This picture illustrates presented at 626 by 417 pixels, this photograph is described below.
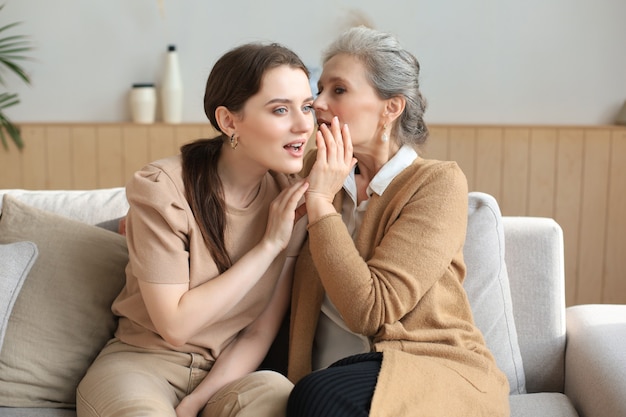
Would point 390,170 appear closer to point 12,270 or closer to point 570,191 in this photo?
point 12,270

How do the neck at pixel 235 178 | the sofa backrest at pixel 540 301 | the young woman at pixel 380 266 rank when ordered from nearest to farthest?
the young woman at pixel 380 266
the neck at pixel 235 178
the sofa backrest at pixel 540 301

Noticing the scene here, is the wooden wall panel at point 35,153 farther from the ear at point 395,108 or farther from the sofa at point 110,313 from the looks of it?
the ear at point 395,108

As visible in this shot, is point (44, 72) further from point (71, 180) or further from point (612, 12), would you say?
point (612, 12)

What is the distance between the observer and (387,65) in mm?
2057

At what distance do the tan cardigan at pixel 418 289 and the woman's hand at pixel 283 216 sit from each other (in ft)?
0.19

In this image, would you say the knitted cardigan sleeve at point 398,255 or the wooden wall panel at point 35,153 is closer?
the knitted cardigan sleeve at point 398,255

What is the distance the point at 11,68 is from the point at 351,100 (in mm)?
2726

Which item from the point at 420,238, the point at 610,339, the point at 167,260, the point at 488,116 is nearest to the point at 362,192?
the point at 420,238

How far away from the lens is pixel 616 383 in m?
1.95

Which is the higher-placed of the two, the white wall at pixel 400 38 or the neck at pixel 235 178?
the white wall at pixel 400 38

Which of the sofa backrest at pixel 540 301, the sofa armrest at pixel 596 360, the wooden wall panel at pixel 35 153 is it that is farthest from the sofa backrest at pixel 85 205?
the wooden wall panel at pixel 35 153

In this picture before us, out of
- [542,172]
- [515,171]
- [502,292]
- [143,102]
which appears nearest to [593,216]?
[542,172]

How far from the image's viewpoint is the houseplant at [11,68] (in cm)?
419

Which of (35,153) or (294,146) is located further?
(35,153)
